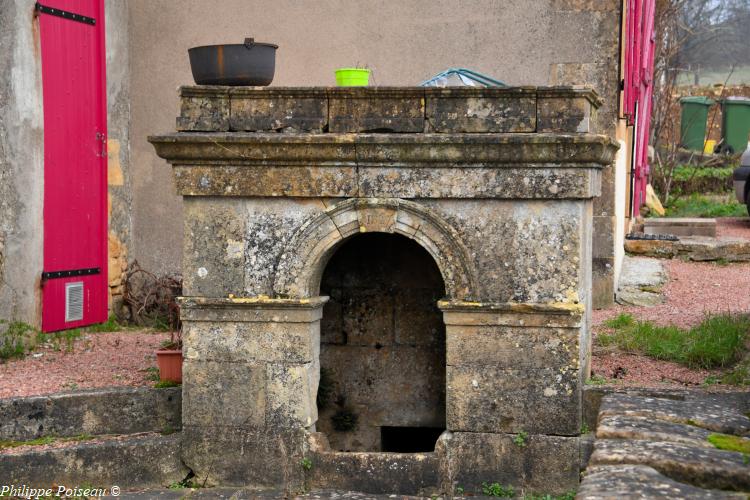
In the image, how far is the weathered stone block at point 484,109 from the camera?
20.8ft

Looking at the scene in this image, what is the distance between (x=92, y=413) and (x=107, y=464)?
0.46m

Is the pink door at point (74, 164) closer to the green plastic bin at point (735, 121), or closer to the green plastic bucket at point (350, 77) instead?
the green plastic bucket at point (350, 77)

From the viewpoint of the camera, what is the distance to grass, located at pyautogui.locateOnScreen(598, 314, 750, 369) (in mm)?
7496

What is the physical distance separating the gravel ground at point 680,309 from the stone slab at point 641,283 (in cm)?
9

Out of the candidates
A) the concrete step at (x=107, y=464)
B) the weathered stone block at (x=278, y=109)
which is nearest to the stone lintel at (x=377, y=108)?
the weathered stone block at (x=278, y=109)

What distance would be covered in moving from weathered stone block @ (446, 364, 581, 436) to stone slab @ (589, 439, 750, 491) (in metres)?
2.97

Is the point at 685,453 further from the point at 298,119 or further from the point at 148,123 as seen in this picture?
the point at 148,123

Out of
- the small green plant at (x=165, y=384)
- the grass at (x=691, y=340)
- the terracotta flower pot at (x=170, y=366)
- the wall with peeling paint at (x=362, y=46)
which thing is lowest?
the small green plant at (x=165, y=384)

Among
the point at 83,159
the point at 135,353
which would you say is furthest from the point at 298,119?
the point at 83,159

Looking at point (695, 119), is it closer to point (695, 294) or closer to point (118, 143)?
point (695, 294)

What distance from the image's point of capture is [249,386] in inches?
262

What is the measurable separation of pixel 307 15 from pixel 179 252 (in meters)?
2.49

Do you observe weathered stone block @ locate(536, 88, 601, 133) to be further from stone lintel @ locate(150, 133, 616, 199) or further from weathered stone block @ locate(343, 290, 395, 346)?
weathered stone block @ locate(343, 290, 395, 346)

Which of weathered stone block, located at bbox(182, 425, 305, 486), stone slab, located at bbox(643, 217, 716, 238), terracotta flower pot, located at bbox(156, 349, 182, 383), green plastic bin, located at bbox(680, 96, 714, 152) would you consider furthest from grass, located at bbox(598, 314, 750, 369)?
green plastic bin, located at bbox(680, 96, 714, 152)
